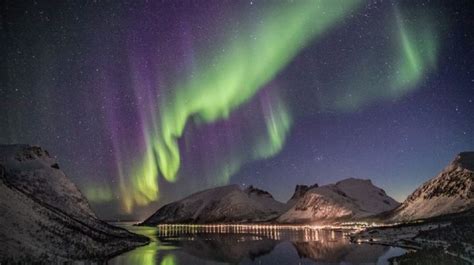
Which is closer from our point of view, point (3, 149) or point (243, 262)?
point (243, 262)

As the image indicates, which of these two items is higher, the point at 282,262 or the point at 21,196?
the point at 21,196

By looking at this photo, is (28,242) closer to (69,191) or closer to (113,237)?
(113,237)

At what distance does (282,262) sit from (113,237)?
73.5 m

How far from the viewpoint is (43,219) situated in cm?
8431

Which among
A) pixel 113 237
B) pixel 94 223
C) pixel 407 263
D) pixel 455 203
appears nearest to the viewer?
pixel 407 263

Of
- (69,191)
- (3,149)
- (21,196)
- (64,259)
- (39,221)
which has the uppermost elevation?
(3,149)

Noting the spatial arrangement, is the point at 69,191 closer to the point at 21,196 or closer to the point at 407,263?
the point at 21,196

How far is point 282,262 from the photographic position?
2434 inches

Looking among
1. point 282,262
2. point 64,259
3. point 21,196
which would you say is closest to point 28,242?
point 64,259

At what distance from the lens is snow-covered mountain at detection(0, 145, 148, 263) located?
63.3 m

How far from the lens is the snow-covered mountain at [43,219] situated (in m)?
63.3

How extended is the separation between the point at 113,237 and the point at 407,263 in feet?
296

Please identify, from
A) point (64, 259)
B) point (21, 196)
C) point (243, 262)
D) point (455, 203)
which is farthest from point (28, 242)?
point (455, 203)

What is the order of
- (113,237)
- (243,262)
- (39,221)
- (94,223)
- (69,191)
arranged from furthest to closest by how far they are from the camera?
(69,191), (94,223), (113,237), (39,221), (243,262)
